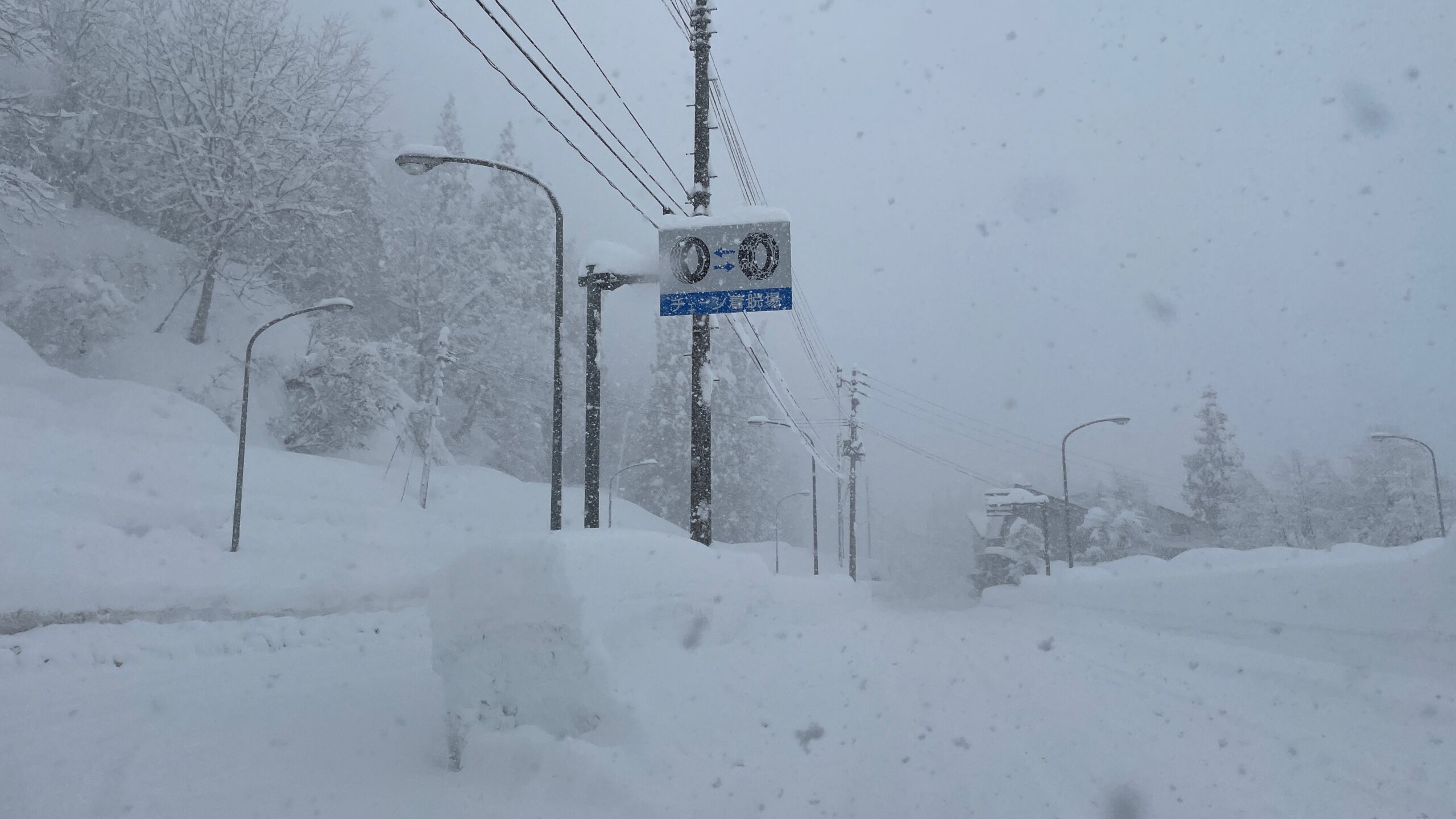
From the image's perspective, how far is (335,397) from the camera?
115 feet

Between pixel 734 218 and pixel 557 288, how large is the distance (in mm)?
3621

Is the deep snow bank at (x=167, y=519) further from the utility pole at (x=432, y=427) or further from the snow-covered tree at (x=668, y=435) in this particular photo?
the snow-covered tree at (x=668, y=435)

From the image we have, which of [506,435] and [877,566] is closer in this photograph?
[506,435]

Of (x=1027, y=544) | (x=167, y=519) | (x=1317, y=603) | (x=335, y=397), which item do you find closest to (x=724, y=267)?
(x=1317, y=603)

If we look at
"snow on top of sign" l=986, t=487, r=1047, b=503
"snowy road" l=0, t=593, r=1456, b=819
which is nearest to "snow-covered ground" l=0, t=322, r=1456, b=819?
"snowy road" l=0, t=593, r=1456, b=819

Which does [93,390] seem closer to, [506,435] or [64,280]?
[64,280]

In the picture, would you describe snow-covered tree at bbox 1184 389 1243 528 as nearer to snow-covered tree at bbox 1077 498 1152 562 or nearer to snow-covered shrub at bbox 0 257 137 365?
snow-covered tree at bbox 1077 498 1152 562

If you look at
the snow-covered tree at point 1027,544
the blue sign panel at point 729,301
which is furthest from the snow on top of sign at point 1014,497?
the blue sign panel at point 729,301

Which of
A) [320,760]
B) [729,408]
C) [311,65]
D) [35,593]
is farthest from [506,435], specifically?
[320,760]

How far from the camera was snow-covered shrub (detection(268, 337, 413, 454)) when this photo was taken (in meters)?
34.6

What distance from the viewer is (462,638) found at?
486cm

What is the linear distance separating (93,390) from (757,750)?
96.9 feet

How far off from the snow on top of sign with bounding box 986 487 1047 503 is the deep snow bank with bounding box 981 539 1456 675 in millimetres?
10842

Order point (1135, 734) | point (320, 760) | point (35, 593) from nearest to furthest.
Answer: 1. point (320, 760)
2. point (1135, 734)
3. point (35, 593)
